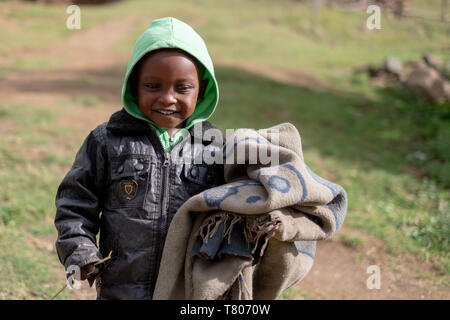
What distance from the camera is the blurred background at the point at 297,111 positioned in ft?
12.6

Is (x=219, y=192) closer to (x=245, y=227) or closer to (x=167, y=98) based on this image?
(x=245, y=227)

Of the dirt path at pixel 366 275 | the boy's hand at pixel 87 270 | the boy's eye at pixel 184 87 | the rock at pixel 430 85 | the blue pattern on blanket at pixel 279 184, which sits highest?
the boy's eye at pixel 184 87

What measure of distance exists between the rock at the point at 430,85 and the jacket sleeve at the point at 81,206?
27.3 feet

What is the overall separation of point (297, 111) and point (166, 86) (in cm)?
649

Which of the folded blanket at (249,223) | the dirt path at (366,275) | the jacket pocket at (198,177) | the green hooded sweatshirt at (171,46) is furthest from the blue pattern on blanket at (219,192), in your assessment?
the dirt path at (366,275)

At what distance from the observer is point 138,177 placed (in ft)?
6.51

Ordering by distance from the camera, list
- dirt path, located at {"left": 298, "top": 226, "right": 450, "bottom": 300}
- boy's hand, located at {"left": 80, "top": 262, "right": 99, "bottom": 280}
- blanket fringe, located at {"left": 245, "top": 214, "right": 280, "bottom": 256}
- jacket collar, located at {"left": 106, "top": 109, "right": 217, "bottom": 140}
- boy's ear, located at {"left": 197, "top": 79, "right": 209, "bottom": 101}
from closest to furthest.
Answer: blanket fringe, located at {"left": 245, "top": 214, "right": 280, "bottom": 256}
boy's hand, located at {"left": 80, "top": 262, "right": 99, "bottom": 280}
jacket collar, located at {"left": 106, "top": 109, "right": 217, "bottom": 140}
boy's ear, located at {"left": 197, "top": 79, "right": 209, "bottom": 101}
dirt path, located at {"left": 298, "top": 226, "right": 450, "bottom": 300}

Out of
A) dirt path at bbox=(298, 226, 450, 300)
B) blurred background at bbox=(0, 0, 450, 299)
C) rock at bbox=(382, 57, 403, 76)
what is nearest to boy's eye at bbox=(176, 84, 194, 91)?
blurred background at bbox=(0, 0, 450, 299)

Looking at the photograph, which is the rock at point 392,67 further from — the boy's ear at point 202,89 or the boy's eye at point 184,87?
the boy's eye at point 184,87

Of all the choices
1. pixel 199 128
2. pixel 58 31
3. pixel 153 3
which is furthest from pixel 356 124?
pixel 153 3

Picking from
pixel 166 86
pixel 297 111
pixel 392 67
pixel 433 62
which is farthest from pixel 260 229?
pixel 433 62

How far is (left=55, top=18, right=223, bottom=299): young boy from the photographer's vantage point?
1938mm

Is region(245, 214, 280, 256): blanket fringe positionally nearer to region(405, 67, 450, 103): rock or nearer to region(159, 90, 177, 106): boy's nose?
region(159, 90, 177, 106): boy's nose
